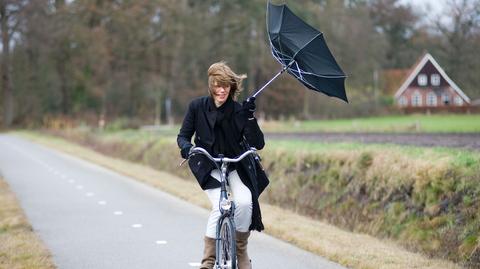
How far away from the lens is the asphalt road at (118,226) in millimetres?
8062

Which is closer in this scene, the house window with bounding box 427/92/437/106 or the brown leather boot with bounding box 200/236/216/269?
the brown leather boot with bounding box 200/236/216/269

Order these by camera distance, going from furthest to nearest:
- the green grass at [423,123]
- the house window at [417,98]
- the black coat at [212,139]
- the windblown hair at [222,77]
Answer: the green grass at [423,123], the house window at [417,98], the black coat at [212,139], the windblown hair at [222,77]

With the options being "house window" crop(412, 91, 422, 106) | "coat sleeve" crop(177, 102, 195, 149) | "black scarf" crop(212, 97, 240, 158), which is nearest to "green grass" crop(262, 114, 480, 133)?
"house window" crop(412, 91, 422, 106)

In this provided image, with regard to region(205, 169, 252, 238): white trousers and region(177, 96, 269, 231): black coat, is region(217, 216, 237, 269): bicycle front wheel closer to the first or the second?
region(205, 169, 252, 238): white trousers

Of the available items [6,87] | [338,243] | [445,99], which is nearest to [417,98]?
[445,99]

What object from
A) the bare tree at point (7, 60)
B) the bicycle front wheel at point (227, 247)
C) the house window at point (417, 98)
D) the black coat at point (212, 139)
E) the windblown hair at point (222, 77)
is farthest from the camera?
the bare tree at point (7, 60)

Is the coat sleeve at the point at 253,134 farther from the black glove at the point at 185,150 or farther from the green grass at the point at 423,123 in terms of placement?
the green grass at the point at 423,123

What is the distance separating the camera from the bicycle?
586 centimetres

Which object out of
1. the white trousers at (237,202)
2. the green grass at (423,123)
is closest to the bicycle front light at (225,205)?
the white trousers at (237,202)

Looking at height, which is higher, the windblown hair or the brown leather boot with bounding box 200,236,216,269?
the windblown hair

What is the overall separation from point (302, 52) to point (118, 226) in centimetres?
522

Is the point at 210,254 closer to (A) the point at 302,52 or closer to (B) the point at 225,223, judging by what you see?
(B) the point at 225,223

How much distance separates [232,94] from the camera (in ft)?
20.1

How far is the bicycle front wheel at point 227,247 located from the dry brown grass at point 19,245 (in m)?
2.41
